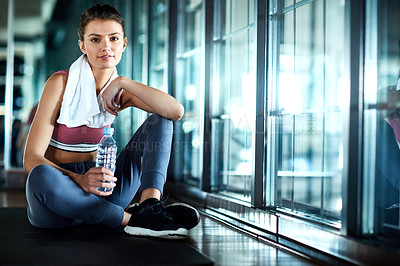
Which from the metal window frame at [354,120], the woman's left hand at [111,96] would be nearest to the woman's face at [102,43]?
the woman's left hand at [111,96]

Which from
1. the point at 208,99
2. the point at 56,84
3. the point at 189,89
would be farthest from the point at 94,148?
the point at 189,89

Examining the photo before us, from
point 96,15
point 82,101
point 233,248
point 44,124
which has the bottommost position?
point 233,248

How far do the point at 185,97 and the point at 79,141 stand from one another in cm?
180

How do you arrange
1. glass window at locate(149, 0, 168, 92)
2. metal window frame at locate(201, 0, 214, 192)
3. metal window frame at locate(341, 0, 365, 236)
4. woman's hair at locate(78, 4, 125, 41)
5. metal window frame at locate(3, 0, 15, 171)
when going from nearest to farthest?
metal window frame at locate(341, 0, 365, 236)
woman's hair at locate(78, 4, 125, 41)
metal window frame at locate(201, 0, 214, 192)
glass window at locate(149, 0, 168, 92)
metal window frame at locate(3, 0, 15, 171)

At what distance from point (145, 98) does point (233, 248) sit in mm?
699

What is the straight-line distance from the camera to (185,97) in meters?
3.71

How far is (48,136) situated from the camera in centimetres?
188

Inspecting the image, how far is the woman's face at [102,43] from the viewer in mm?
2025

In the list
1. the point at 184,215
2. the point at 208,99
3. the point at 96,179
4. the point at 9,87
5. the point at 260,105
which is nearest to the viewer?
the point at 96,179

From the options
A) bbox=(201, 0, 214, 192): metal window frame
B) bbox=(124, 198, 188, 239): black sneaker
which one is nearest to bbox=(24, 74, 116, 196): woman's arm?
bbox=(124, 198, 188, 239): black sneaker

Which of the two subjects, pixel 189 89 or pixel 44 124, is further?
pixel 189 89

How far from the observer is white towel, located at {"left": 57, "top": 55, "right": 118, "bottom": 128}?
6.35 ft

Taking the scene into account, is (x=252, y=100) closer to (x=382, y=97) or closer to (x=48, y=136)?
(x=382, y=97)

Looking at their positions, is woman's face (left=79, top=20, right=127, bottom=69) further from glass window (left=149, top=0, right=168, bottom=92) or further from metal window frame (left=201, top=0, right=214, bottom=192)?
glass window (left=149, top=0, right=168, bottom=92)
